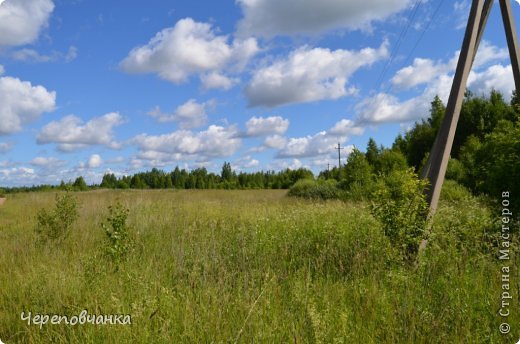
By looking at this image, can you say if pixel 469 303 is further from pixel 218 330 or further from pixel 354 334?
pixel 218 330

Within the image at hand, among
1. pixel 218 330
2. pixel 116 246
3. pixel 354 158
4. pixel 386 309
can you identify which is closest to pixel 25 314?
pixel 116 246

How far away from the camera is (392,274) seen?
423 centimetres

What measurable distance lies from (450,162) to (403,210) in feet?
59.3

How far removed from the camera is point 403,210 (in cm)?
508

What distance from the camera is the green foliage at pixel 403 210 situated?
4.96m

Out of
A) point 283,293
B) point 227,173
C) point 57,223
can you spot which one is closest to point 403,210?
point 283,293

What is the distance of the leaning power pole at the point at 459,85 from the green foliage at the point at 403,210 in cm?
21

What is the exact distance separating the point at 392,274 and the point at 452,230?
1.98 meters

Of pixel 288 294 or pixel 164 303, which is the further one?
pixel 288 294

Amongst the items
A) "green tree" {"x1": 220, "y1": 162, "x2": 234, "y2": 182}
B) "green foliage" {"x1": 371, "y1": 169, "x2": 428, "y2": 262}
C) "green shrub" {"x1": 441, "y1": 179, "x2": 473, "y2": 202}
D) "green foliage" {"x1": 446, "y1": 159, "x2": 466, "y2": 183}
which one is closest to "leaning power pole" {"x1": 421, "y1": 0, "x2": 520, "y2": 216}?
"green foliage" {"x1": 371, "y1": 169, "x2": 428, "y2": 262}

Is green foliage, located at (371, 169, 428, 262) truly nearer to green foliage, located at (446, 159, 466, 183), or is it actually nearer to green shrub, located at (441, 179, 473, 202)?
green shrub, located at (441, 179, 473, 202)

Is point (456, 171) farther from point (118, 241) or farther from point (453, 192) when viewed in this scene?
point (118, 241)

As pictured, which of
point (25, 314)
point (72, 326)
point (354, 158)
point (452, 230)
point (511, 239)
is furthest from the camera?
point (354, 158)

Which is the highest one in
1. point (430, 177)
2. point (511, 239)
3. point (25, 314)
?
point (430, 177)
